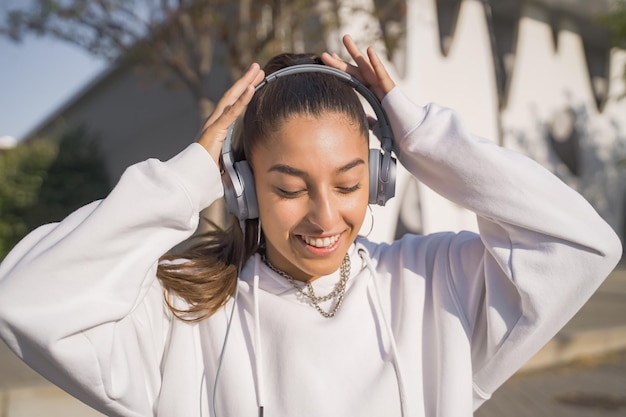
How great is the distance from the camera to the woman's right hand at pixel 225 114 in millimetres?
1499

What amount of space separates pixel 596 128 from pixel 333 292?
54.2 feet

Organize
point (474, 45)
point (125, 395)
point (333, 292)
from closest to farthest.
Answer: point (125, 395) < point (333, 292) < point (474, 45)

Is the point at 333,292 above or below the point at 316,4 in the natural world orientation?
below

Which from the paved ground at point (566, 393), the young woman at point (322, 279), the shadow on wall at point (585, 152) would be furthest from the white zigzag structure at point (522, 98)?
the young woman at point (322, 279)

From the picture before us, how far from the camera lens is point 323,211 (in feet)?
4.75

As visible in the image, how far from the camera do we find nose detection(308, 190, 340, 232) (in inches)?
57.1

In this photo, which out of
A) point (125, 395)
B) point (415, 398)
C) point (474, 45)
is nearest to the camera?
point (125, 395)

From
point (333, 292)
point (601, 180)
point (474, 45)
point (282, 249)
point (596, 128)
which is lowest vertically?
point (601, 180)

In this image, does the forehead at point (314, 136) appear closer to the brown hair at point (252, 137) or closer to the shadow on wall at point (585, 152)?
the brown hair at point (252, 137)

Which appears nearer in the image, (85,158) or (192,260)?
(192,260)

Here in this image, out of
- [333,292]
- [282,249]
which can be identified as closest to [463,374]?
[333,292]

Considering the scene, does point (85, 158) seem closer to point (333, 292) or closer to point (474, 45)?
point (474, 45)

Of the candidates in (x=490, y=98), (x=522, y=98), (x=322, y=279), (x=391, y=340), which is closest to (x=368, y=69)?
(x=322, y=279)

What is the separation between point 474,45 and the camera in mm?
12836
